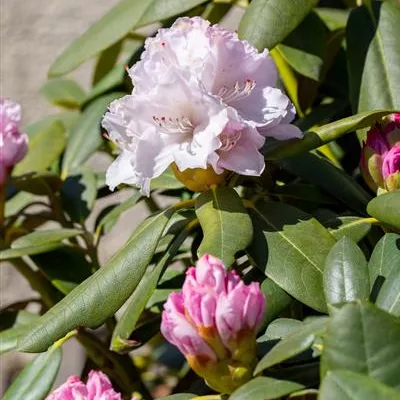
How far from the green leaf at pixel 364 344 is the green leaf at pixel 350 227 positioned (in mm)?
333

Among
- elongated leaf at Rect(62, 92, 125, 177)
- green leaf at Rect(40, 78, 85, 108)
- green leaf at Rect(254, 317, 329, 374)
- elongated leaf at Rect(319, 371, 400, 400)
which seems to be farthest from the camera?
green leaf at Rect(40, 78, 85, 108)

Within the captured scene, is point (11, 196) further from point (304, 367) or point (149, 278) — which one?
point (304, 367)

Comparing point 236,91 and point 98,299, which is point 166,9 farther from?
point 98,299

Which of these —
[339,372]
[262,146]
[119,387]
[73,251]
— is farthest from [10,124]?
[339,372]

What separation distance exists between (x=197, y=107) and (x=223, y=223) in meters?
0.12

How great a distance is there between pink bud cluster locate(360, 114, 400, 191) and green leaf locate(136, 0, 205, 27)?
360mm

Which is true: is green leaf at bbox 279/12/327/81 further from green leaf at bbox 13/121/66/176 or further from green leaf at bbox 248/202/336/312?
green leaf at bbox 13/121/66/176

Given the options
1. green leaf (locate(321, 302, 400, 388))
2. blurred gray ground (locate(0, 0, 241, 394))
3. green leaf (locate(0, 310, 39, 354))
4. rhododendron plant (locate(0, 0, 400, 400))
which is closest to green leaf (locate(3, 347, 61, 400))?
rhododendron plant (locate(0, 0, 400, 400))

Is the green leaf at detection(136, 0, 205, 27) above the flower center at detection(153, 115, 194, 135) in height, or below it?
below

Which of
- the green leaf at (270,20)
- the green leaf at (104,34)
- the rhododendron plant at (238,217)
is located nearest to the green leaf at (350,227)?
the rhododendron plant at (238,217)

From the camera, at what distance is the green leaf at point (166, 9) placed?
1339 millimetres

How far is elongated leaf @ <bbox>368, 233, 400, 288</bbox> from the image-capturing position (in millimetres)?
978

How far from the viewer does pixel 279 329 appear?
974mm

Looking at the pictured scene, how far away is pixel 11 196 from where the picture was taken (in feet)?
5.46
